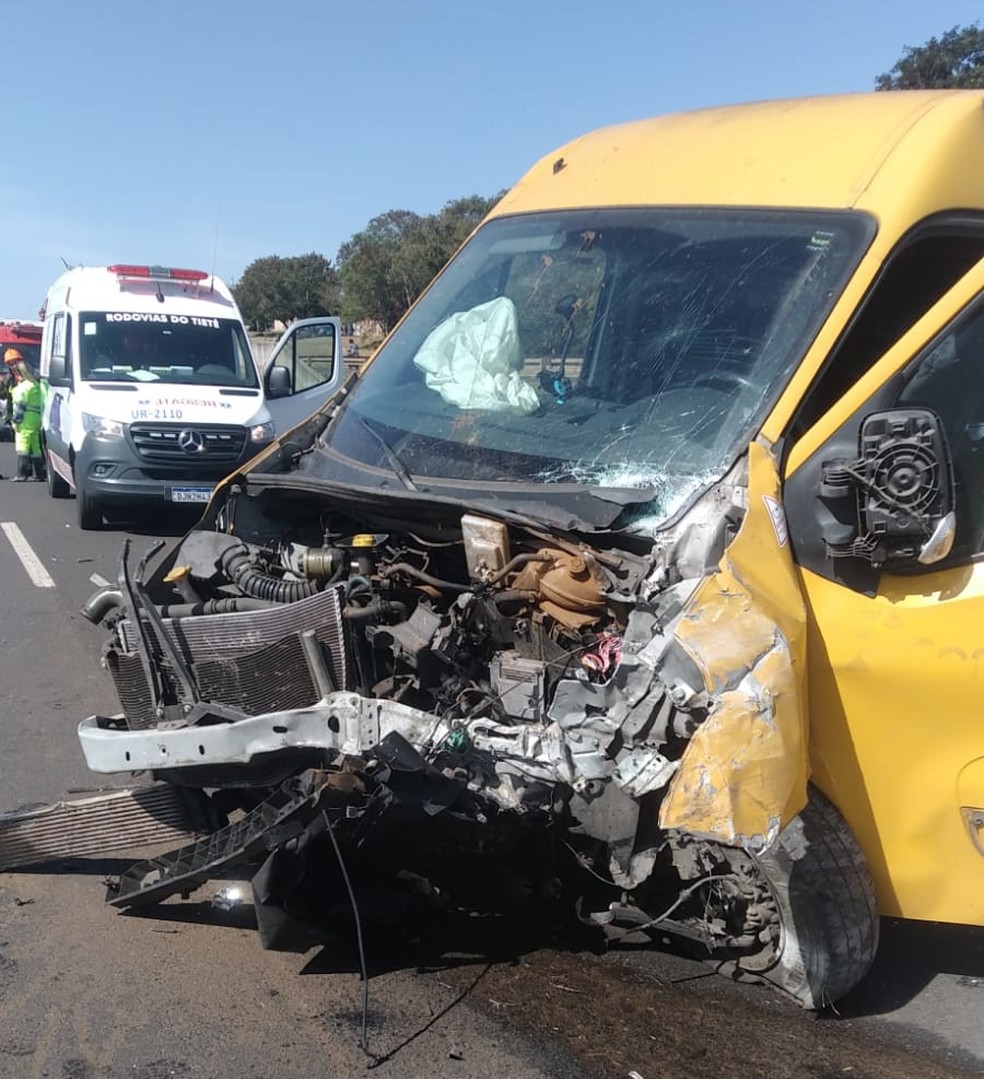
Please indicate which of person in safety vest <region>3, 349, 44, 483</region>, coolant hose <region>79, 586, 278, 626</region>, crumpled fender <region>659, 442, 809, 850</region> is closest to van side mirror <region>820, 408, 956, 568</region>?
crumpled fender <region>659, 442, 809, 850</region>

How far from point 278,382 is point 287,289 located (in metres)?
38.4

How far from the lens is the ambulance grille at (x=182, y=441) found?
10.8 m

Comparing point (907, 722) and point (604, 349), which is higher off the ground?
point (604, 349)

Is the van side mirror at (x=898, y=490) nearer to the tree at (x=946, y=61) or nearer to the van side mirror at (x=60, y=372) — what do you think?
the van side mirror at (x=60, y=372)

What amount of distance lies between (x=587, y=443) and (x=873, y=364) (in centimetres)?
90

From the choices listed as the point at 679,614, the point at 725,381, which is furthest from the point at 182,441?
the point at 679,614

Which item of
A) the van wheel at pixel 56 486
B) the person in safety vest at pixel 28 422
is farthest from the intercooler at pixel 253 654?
the person in safety vest at pixel 28 422

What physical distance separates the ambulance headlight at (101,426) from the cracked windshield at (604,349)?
6814 mm

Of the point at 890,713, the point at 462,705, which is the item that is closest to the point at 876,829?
the point at 890,713

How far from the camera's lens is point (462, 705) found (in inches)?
129

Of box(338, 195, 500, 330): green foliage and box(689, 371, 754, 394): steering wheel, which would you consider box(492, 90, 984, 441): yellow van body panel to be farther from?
box(338, 195, 500, 330): green foliage

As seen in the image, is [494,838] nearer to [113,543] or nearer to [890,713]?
[890,713]

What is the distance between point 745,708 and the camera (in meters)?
2.75

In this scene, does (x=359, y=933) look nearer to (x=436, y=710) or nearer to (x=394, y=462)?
(x=436, y=710)
